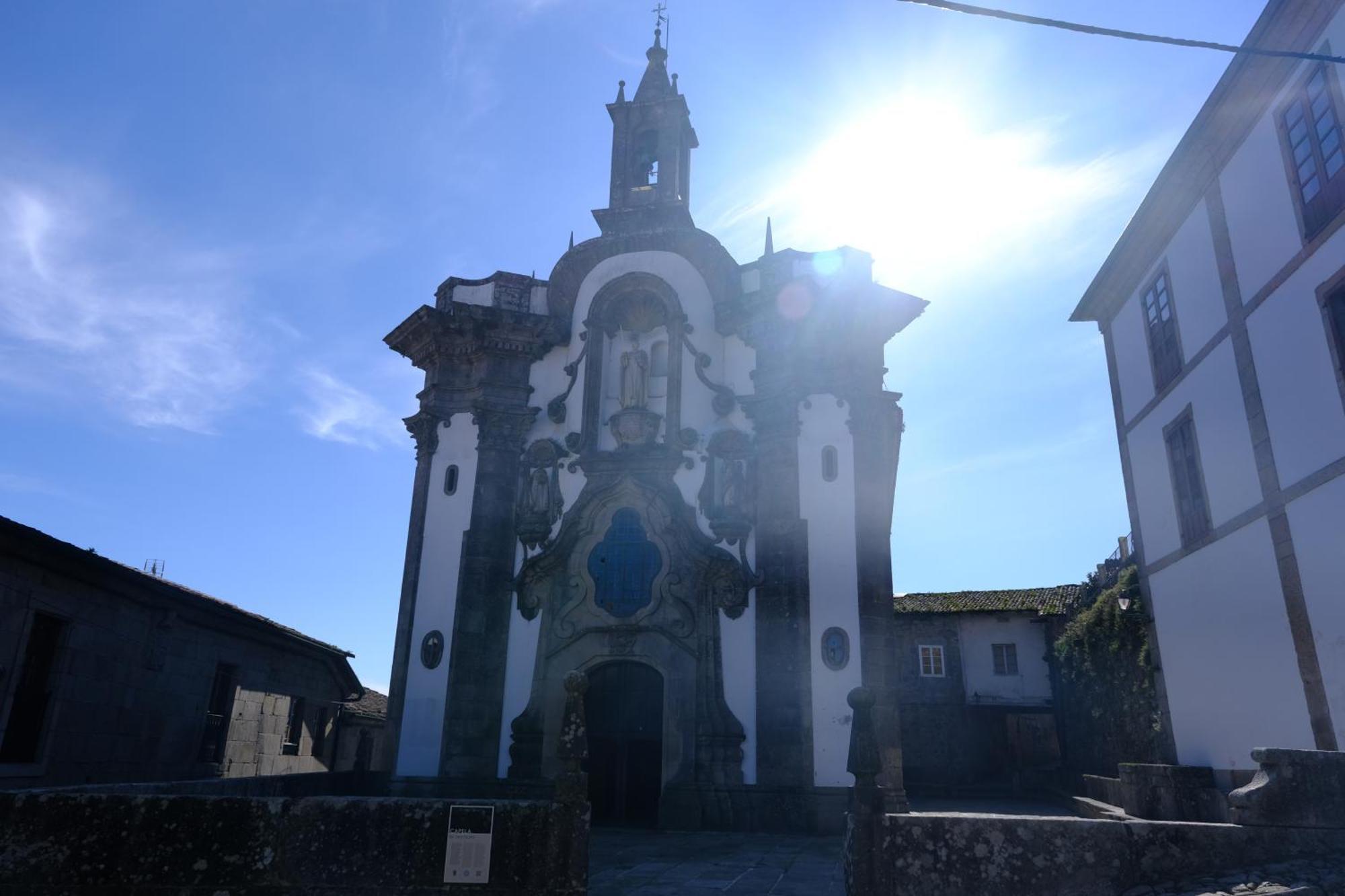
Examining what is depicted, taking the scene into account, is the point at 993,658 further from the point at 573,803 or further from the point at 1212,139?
the point at 573,803

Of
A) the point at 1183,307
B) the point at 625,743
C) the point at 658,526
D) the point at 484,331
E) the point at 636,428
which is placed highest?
the point at 484,331

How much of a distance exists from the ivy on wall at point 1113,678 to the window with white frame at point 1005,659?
7612mm

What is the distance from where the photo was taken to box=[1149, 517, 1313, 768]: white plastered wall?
1180cm

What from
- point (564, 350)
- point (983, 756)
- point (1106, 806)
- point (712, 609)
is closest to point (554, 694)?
point (712, 609)

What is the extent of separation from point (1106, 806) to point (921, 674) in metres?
18.8

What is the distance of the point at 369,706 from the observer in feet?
90.4

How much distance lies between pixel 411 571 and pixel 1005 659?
2395 cm

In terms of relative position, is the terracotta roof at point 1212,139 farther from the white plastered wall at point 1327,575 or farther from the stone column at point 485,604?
the stone column at point 485,604

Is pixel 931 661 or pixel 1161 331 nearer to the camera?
pixel 1161 331

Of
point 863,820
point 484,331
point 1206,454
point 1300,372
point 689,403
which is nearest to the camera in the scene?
point 863,820

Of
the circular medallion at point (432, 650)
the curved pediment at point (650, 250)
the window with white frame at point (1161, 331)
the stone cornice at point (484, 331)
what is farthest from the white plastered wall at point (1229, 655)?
the circular medallion at point (432, 650)

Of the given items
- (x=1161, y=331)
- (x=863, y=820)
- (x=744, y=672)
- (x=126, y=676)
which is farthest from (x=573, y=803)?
(x=1161, y=331)

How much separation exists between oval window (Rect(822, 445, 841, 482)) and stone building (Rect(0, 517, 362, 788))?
36.2 ft

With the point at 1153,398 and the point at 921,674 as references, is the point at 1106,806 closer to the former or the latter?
the point at 1153,398
